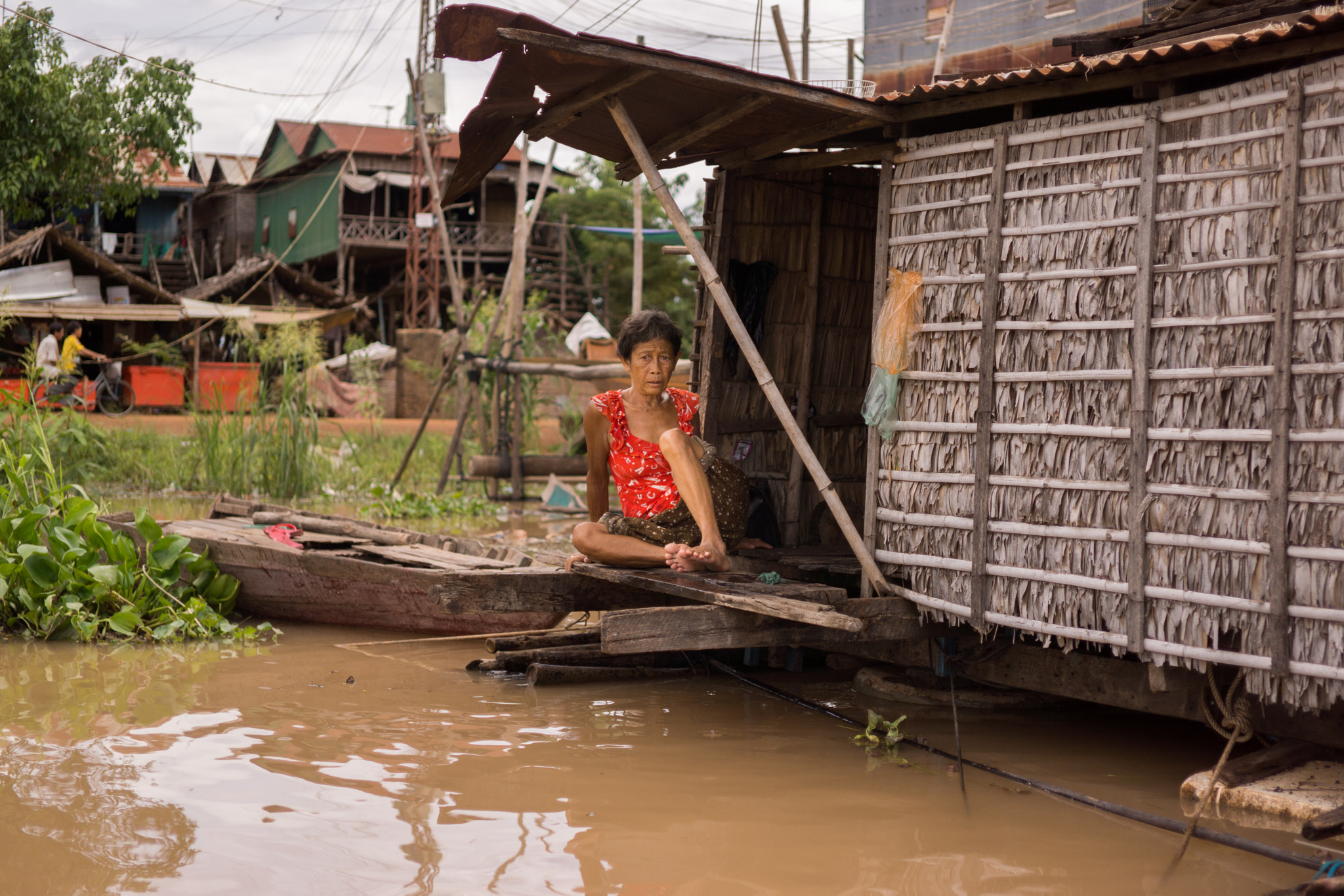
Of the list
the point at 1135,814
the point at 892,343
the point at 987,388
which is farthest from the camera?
the point at 892,343

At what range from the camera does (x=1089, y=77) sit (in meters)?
3.76

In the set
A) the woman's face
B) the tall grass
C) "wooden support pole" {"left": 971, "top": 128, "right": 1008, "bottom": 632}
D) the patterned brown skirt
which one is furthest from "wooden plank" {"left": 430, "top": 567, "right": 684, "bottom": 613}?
the tall grass

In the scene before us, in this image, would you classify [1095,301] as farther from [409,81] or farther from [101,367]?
[101,367]

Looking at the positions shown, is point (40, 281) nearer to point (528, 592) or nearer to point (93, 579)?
point (93, 579)

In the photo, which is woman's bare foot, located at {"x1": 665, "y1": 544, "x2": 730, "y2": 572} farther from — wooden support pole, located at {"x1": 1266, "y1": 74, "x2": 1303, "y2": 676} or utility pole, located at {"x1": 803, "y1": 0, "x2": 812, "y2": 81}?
utility pole, located at {"x1": 803, "y1": 0, "x2": 812, "y2": 81}

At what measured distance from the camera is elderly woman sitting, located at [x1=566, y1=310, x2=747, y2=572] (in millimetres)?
4484

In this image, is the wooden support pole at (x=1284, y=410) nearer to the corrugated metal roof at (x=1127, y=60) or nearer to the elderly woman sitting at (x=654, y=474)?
the corrugated metal roof at (x=1127, y=60)

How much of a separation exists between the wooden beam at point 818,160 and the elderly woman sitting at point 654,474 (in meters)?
1.10

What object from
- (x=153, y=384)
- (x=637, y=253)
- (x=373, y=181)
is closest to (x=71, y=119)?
(x=637, y=253)

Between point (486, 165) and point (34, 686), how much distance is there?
9.90 feet

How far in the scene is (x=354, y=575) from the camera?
5816mm

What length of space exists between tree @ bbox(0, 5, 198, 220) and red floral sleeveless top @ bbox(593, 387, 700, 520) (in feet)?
28.9

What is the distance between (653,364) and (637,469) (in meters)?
0.48

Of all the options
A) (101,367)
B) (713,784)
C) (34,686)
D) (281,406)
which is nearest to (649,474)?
(713,784)
